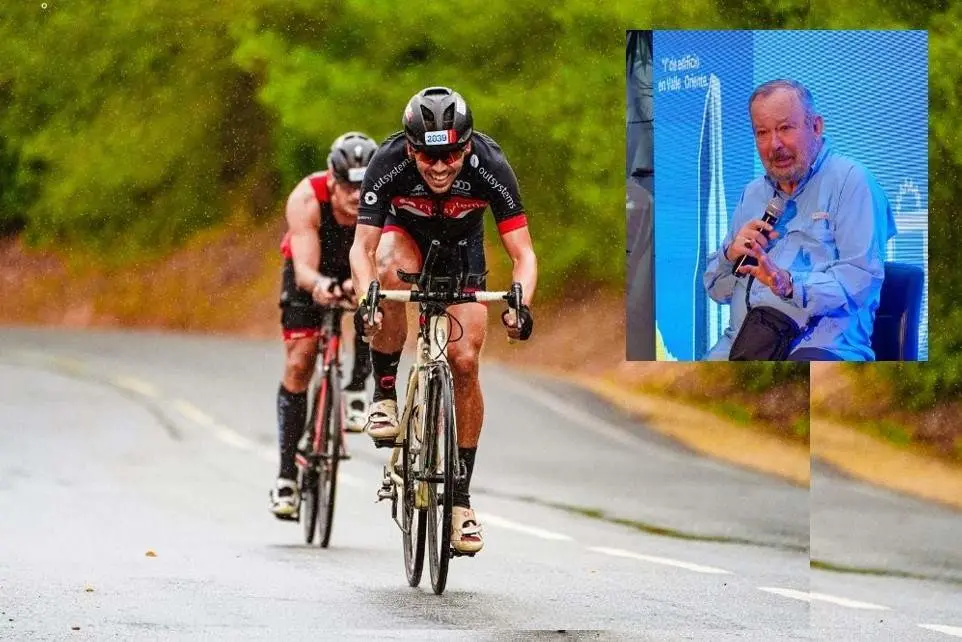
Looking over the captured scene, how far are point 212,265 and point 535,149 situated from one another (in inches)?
65.1

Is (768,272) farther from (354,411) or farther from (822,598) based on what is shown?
(354,411)

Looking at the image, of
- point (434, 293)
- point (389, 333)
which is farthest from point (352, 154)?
point (434, 293)

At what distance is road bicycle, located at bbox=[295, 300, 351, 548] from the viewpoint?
12.9 m

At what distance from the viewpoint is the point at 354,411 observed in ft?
42.7

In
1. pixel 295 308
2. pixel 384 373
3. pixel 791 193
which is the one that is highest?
pixel 791 193

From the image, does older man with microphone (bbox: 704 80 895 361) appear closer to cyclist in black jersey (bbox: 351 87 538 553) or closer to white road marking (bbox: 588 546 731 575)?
white road marking (bbox: 588 546 731 575)

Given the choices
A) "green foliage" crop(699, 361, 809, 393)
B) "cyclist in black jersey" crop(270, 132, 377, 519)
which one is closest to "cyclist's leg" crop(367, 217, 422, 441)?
"cyclist in black jersey" crop(270, 132, 377, 519)

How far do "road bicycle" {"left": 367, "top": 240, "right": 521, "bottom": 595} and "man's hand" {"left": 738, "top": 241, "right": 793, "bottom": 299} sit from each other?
2.31 meters

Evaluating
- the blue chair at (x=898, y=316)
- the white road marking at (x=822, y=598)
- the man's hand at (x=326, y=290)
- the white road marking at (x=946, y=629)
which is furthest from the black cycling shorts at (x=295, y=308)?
the white road marking at (x=946, y=629)

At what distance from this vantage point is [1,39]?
1284 cm

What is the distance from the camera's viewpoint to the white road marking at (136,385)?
13609mm

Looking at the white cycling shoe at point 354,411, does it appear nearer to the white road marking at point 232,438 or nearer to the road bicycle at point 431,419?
the white road marking at point 232,438

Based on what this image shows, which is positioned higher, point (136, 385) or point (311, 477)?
point (136, 385)

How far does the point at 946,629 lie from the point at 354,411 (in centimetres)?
294
